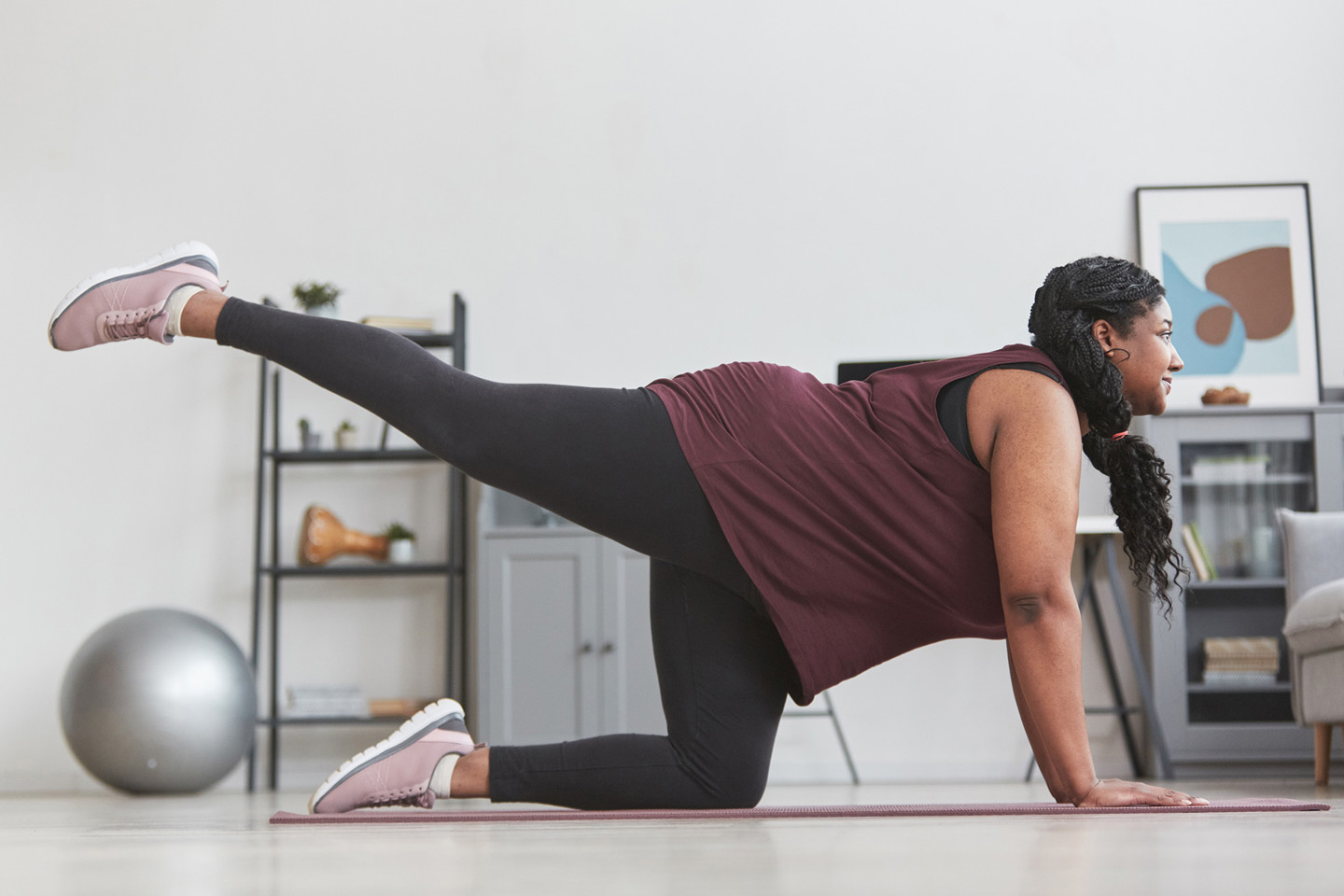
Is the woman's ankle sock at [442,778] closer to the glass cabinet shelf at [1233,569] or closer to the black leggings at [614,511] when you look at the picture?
the black leggings at [614,511]

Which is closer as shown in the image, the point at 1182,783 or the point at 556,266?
the point at 1182,783

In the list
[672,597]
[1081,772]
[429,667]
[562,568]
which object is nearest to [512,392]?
[672,597]

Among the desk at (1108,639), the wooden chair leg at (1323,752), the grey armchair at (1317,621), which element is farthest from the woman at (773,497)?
the desk at (1108,639)

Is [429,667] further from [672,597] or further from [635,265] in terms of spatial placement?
[672,597]

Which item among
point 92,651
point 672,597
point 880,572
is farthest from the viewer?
point 92,651

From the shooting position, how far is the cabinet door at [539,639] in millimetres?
→ 3775

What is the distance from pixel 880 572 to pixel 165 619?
2905 mm

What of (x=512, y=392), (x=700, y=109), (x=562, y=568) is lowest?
(x=562, y=568)

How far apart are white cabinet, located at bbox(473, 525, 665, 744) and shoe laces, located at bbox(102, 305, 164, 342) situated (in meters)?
2.20

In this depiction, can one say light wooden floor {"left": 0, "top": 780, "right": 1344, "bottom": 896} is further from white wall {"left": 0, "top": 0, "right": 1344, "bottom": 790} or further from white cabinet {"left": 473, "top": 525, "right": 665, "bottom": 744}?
white wall {"left": 0, "top": 0, "right": 1344, "bottom": 790}

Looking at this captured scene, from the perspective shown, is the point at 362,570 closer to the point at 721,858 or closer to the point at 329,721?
the point at 329,721

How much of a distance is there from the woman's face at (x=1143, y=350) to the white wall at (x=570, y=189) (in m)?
2.75

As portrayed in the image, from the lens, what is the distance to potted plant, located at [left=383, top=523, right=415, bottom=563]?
4.19m

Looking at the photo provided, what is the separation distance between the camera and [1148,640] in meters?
3.99
